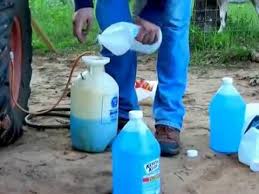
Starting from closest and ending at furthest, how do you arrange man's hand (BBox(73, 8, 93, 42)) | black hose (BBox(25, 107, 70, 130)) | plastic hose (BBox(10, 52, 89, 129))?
man's hand (BBox(73, 8, 93, 42)), plastic hose (BBox(10, 52, 89, 129)), black hose (BBox(25, 107, 70, 130))

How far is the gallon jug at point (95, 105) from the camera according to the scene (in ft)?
11.3

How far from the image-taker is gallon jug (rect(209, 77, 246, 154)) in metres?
3.51

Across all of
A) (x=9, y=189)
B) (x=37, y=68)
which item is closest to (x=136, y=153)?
(x=9, y=189)

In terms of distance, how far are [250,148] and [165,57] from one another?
0.68 meters

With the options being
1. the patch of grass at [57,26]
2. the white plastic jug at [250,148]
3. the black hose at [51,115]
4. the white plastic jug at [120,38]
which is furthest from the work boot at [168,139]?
the patch of grass at [57,26]

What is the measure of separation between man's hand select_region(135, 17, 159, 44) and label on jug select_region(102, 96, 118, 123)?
344mm

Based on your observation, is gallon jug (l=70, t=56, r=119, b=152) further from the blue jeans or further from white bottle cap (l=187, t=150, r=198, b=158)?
white bottle cap (l=187, t=150, r=198, b=158)

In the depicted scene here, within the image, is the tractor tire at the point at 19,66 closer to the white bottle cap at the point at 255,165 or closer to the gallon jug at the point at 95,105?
the gallon jug at the point at 95,105

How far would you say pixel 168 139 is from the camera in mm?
3568

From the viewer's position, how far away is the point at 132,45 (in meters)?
3.49

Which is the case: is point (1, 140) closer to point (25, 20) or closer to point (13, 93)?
point (13, 93)

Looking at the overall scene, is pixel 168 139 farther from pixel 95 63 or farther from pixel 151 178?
pixel 151 178

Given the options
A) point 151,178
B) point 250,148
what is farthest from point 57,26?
point 151,178

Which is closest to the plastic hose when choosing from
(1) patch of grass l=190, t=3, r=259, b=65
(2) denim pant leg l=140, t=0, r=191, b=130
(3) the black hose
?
(3) the black hose
